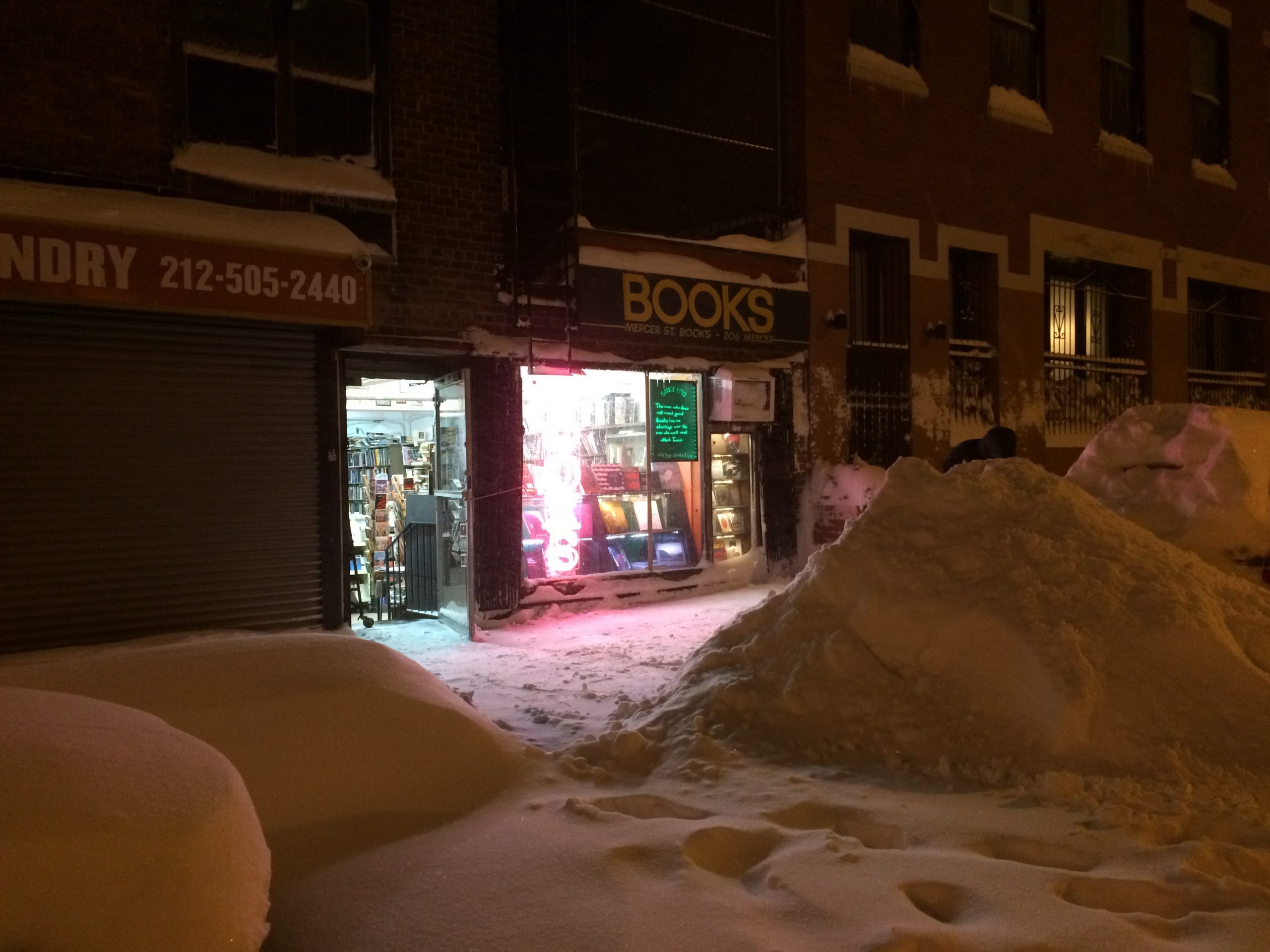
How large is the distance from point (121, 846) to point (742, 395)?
A: 29.7 feet

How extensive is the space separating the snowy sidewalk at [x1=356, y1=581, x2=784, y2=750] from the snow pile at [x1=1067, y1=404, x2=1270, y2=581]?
141 inches

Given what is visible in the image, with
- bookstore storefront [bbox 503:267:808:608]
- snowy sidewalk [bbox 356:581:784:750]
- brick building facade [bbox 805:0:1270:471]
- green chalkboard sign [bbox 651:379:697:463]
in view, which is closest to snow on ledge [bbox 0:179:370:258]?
bookstore storefront [bbox 503:267:808:608]

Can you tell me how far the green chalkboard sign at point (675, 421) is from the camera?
424 inches

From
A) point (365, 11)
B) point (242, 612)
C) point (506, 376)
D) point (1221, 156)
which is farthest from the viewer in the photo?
point (1221, 156)

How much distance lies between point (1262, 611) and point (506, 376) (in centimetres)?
668

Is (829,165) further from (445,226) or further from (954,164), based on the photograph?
(445,226)

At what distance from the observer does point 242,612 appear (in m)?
8.05

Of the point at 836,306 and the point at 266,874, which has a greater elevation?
the point at 836,306

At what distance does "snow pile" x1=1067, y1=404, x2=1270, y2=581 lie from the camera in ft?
21.4

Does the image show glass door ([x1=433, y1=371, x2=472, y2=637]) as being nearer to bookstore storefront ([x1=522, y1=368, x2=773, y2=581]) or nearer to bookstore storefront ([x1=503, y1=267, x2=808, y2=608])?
bookstore storefront ([x1=503, y1=267, x2=808, y2=608])

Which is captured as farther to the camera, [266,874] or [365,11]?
[365,11]

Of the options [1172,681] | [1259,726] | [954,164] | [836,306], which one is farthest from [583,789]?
[954,164]

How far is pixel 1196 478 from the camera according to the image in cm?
670

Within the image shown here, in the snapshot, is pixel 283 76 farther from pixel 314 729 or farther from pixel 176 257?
pixel 314 729
